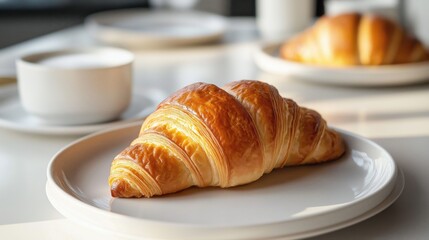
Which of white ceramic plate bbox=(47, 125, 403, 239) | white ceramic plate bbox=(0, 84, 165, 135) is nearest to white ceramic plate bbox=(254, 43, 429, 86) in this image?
white ceramic plate bbox=(0, 84, 165, 135)

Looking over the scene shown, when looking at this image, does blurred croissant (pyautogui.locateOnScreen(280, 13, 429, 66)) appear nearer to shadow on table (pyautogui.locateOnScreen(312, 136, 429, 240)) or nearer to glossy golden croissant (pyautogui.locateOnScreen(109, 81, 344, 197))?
shadow on table (pyautogui.locateOnScreen(312, 136, 429, 240))

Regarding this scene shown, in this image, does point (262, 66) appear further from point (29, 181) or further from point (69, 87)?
point (29, 181)

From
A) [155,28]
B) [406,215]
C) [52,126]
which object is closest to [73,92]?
[52,126]

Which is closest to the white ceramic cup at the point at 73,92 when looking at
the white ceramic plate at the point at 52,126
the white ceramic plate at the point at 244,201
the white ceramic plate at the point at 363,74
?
the white ceramic plate at the point at 52,126

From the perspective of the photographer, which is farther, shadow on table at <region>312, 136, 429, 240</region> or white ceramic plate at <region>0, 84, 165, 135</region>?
white ceramic plate at <region>0, 84, 165, 135</region>

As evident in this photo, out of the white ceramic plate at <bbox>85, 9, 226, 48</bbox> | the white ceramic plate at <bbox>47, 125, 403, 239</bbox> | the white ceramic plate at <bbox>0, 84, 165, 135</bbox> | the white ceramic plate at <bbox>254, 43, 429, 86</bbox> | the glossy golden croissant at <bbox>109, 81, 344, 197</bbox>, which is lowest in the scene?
the white ceramic plate at <bbox>85, 9, 226, 48</bbox>

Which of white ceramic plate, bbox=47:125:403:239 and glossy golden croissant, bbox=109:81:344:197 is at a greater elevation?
glossy golden croissant, bbox=109:81:344:197

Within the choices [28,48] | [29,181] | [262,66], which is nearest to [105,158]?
[29,181]

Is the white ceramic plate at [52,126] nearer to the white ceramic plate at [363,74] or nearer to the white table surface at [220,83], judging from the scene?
the white table surface at [220,83]

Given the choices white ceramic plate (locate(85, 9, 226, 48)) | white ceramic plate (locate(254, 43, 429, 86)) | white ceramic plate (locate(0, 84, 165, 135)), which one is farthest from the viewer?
white ceramic plate (locate(85, 9, 226, 48))
